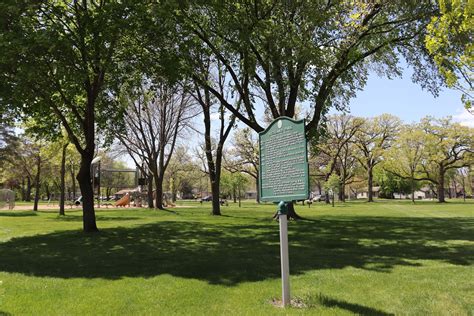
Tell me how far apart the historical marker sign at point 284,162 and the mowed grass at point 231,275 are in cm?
163

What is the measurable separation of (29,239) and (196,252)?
6.71 metres

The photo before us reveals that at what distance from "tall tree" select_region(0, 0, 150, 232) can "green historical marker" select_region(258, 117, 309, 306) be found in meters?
8.18

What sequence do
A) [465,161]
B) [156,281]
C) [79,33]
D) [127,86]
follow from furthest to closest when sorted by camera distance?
[465,161]
[127,86]
[79,33]
[156,281]

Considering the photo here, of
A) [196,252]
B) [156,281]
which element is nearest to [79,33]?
[196,252]

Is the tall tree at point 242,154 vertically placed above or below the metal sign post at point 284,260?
above

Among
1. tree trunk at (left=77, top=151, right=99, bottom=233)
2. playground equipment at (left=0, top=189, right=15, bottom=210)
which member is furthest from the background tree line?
playground equipment at (left=0, top=189, right=15, bottom=210)

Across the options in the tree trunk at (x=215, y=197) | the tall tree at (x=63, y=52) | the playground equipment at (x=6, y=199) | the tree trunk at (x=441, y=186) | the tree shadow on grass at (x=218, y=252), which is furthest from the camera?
the tree trunk at (x=441, y=186)

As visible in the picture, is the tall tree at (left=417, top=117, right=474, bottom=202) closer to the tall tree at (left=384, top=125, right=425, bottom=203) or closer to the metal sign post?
the tall tree at (left=384, top=125, right=425, bottom=203)

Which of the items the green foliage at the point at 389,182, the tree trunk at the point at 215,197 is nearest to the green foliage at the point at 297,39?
the tree trunk at the point at 215,197

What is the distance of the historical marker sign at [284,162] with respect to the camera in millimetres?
6344

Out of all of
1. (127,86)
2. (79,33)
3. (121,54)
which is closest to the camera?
(79,33)

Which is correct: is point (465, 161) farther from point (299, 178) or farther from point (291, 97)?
Result: point (299, 178)

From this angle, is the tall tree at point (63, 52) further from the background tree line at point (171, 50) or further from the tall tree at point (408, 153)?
the tall tree at point (408, 153)

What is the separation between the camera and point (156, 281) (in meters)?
7.98
